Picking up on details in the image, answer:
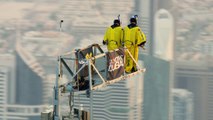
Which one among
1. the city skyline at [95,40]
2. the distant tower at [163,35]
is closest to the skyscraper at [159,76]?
the distant tower at [163,35]

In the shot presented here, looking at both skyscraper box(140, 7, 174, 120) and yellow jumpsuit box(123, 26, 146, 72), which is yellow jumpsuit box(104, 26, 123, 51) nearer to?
yellow jumpsuit box(123, 26, 146, 72)

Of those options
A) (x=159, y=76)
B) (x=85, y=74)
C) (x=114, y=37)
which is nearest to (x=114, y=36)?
(x=114, y=37)

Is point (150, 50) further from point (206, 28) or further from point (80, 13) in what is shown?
point (80, 13)

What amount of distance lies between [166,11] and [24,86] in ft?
77.4

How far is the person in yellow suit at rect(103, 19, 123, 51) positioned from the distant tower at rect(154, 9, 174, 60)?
71.8 metres

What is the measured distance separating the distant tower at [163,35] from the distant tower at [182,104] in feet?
17.9

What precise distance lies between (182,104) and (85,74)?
72.6 m

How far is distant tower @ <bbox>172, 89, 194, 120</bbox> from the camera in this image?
75.6 m

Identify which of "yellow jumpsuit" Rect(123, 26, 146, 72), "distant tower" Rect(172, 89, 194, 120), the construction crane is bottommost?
"distant tower" Rect(172, 89, 194, 120)

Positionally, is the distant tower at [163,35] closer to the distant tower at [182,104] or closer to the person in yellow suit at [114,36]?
the distant tower at [182,104]

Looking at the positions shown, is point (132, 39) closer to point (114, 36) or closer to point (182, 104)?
point (114, 36)

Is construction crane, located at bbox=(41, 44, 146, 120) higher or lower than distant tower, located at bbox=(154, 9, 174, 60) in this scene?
lower

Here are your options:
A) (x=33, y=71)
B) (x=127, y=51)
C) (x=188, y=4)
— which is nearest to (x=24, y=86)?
(x=33, y=71)

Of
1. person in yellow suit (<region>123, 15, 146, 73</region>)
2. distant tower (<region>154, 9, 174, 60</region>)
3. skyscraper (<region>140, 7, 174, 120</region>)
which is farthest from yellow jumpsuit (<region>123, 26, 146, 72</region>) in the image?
distant tower (<region>154, 9, 174, 60</region>)
